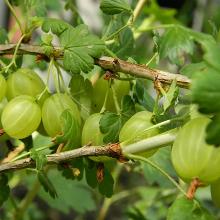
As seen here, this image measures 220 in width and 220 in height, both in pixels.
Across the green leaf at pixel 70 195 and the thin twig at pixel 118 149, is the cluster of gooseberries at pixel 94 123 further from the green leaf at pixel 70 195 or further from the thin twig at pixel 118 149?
the green leaf at pixel 70 195

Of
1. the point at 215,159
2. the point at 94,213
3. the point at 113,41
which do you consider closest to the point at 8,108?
the point at 113,41

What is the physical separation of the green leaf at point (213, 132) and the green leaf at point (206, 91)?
0.6 inches

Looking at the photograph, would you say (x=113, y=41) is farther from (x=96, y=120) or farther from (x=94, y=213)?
(x=94, y=213)

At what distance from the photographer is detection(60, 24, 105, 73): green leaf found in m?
0.83

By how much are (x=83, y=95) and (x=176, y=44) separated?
1.05 feet

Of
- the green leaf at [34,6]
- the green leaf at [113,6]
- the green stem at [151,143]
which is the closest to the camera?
the green stem at [151,143]

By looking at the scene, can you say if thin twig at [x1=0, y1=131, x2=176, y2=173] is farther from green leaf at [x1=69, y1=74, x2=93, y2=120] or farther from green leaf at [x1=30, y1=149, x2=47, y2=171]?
green leaf at [x1=69, y1=74, x2=93, y2=120]

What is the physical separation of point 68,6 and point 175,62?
0.88ft

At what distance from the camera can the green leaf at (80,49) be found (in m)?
0.83

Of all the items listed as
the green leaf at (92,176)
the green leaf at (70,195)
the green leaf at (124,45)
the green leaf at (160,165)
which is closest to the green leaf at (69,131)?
the green leaf at (92,176)

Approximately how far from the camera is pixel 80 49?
0.83m

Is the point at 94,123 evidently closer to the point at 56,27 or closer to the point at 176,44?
the point at 56,27

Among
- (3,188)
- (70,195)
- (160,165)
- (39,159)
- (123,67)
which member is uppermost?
(123,67)

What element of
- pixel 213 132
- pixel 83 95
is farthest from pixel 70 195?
pixel 213 132
